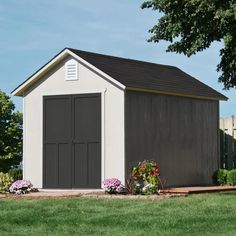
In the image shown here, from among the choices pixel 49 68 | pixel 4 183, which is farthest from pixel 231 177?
pixel 4 183

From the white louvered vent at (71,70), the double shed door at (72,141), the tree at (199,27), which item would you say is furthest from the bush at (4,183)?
the tree at (199,27)

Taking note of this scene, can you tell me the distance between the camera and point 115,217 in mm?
15234

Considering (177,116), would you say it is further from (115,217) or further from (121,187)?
(115,217)

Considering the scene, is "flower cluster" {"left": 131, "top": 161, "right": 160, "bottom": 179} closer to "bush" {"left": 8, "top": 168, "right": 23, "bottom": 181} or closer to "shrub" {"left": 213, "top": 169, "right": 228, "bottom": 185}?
"shrub" {"left": 213, "top": 169, "right": 228, "bottom": 185}

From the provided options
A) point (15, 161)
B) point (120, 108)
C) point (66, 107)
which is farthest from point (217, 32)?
point (15, 161)

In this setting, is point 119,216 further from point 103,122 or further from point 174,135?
point 174,135

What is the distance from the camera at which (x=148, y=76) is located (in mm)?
25406

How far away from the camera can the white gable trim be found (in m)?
23.2

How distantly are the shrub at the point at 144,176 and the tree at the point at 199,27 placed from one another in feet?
11.9

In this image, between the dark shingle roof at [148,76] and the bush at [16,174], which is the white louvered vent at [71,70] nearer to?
the dark shingle roof at [148,76]

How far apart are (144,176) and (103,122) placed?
2.41 meters

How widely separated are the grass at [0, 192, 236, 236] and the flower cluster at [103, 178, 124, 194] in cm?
225

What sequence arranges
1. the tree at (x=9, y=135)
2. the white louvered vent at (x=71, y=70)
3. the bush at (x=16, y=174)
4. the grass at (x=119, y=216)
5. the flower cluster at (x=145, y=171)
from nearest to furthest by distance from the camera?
the grass at (x=119, y=216)
the flower cluster at (x=145, y=171)
the white louvered vent at (x=71, y=70)
the bush at (x=16, y=174)
the tree at (x=9, y=135)

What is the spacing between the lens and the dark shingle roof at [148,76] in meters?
23.9
